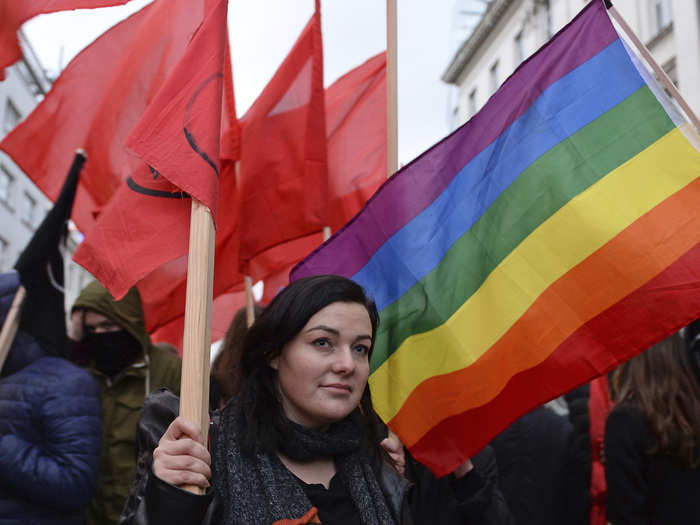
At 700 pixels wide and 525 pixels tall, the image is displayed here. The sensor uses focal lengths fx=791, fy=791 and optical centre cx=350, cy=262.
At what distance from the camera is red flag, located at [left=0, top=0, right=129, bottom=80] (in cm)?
294

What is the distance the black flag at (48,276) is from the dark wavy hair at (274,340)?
1.33 meters

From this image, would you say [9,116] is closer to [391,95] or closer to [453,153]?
[391,95]

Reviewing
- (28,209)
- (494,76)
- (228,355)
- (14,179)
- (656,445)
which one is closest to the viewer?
(656,445)

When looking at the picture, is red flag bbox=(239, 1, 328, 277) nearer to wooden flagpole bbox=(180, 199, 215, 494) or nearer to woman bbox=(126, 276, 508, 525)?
woman bbox=(126, 276, 508, 525)

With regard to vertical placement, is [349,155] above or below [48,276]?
above

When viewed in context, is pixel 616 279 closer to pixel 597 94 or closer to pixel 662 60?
pixel 597 94

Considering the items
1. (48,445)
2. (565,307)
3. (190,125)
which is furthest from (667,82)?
(48,445)

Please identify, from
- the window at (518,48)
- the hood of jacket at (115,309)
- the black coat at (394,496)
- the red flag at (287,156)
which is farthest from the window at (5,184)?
the black coat at (394,496)

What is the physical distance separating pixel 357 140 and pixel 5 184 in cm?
2834

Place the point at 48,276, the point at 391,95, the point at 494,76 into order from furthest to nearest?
the point at 494,76
the point at 48,276
the point at 391,95

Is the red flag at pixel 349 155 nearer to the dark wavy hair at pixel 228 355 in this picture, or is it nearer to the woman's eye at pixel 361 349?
the dark wavy hair at pixel 228 355

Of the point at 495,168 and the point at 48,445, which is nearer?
the point at 495,168

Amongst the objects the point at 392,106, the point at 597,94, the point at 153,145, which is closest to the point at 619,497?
the point at 597,94

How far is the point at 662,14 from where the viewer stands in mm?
15617
